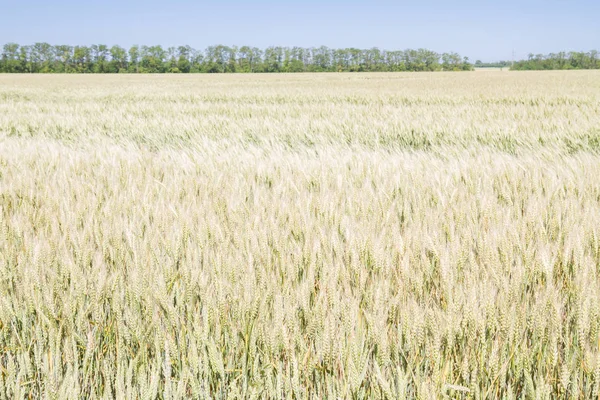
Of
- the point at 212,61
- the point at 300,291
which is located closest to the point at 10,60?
the point at 212,61

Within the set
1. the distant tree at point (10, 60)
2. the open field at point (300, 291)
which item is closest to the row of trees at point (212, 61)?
the distant tree at point (10, 60)

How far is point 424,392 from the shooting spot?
753mm

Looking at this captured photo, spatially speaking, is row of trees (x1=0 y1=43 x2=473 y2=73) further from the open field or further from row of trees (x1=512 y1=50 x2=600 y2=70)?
the open field

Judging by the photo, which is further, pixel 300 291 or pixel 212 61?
pixel 212 61

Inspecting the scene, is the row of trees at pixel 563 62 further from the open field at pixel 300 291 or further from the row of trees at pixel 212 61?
the open field at pixel 300 291

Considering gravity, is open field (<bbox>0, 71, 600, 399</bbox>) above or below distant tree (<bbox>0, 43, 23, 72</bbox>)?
below

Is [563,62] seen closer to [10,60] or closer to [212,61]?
[212,61]

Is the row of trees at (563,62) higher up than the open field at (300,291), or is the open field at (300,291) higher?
the row of trees at (563,62)

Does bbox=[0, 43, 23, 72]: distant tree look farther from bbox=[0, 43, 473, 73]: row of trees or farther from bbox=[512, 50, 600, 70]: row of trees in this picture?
bbox=[512, 50, 600, 70]: row of trees

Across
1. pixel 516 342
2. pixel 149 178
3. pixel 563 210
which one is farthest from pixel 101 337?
pixel 563 210

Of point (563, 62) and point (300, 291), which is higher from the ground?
point (563, 62)

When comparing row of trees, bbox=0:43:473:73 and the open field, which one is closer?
the open field

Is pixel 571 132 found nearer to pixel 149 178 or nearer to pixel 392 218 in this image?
pixel 392 218

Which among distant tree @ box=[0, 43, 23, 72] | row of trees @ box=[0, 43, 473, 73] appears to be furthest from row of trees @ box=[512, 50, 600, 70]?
distant tree @ box=[0, 43, 23, 72]
